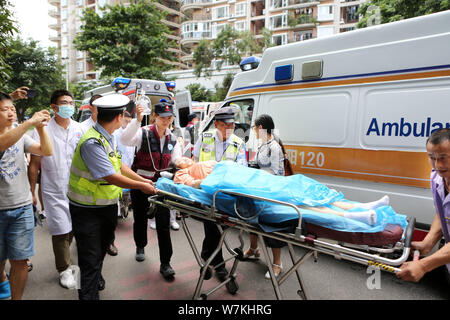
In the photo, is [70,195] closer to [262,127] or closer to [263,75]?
[262,127]

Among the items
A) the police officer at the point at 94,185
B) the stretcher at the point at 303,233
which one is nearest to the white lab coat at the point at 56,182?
the police officer at the point at 94,185

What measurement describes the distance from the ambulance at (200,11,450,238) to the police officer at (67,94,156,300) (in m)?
2.31

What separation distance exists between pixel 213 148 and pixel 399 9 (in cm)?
934

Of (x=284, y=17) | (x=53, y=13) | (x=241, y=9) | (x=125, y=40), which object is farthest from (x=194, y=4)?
(x=53, y=13)

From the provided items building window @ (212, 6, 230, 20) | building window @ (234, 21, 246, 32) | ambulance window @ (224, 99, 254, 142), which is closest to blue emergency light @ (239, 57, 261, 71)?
ambulance window @ (224, 99, 254, 142)

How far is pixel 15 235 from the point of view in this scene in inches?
101

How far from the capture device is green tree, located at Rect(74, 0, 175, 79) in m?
20.5

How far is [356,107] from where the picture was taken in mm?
3551

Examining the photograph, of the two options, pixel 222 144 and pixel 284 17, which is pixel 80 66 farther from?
pixel 222 144

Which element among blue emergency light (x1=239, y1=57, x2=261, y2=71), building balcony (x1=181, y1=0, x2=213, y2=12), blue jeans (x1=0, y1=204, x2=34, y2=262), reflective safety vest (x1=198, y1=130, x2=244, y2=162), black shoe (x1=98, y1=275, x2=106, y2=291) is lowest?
black shoe (x1=98, y1=275, x2=106, y2=291)

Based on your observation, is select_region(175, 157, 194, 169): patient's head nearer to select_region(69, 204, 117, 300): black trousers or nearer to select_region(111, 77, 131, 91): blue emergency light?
select_region(69, 204, 117, 300): black trousers

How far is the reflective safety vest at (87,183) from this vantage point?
2.47 meters

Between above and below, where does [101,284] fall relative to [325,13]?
below

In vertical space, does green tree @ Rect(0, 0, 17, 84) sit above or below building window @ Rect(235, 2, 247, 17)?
below
